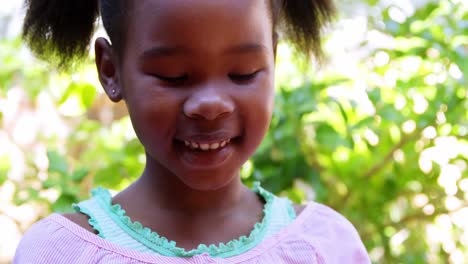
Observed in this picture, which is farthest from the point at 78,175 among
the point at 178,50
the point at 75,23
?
the point at 178,50

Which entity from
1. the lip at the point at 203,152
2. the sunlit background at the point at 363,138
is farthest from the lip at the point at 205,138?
the sunlit background at the point at 363,138

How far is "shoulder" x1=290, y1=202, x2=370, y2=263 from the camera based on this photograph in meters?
1.14

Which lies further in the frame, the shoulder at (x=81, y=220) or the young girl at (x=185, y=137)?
the shoulder at (x=81, y=220)

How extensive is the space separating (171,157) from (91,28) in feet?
1.03

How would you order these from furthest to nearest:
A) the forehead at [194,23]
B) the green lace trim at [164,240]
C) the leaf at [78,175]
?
the leaf at [78,175], the green lace trim at [164,240], the forehead at [194,23]

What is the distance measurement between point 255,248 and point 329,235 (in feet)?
0.47

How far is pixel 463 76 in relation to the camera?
1.54 m

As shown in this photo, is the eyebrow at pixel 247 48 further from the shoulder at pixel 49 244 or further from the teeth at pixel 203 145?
the shoulder at pixel 49 244

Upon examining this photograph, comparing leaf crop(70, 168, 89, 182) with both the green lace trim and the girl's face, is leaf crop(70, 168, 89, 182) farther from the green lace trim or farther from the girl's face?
the girl's face

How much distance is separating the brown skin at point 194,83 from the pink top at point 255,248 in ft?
0.15

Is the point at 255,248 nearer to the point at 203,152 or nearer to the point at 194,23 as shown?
the point at 203,152

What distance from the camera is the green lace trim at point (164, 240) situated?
1.04 metres

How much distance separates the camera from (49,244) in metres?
1.02

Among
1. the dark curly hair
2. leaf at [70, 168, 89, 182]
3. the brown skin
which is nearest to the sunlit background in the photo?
leaf at [70, 168, 89, 182]
